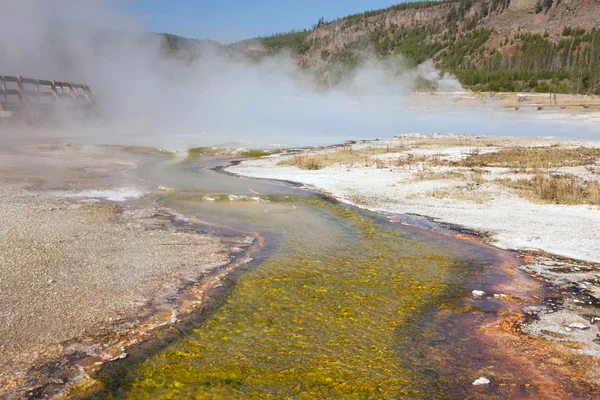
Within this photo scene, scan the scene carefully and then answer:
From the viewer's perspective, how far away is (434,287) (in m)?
5.43

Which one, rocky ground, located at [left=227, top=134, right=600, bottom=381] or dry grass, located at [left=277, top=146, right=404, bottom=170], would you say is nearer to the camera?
rocky ground, located at [left=227, top=134, right=600, bottom=381]

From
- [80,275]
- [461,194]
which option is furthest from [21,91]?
[80,275]

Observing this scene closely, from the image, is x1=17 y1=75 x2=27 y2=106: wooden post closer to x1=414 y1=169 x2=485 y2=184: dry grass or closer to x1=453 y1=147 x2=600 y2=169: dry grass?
x1=414 y1=169 x2=485 y2=184: dry grass

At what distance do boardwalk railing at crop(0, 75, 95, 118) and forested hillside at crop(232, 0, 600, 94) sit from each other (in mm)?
43649

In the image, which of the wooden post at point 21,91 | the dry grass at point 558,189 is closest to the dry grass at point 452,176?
the dry grass at point 558,189

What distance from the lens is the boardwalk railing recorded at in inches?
869

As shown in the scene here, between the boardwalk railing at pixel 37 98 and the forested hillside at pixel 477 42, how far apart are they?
4365 cm

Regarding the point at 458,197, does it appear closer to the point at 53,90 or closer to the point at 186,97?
the point at 53,90

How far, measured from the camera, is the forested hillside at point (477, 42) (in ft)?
199

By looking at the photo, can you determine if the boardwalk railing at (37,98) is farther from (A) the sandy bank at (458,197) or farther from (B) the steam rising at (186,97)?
(A) the sandy bank at (458,197)

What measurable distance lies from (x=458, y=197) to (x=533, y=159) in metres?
6.67

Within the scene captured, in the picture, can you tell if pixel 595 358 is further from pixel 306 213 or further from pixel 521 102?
pixel 521 102

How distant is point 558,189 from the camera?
10133mm

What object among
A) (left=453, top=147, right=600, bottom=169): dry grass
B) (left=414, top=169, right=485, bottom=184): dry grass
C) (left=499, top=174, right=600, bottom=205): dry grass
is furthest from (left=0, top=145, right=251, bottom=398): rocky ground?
(left=453, top=147, right=600, bottom=169): dry grass
